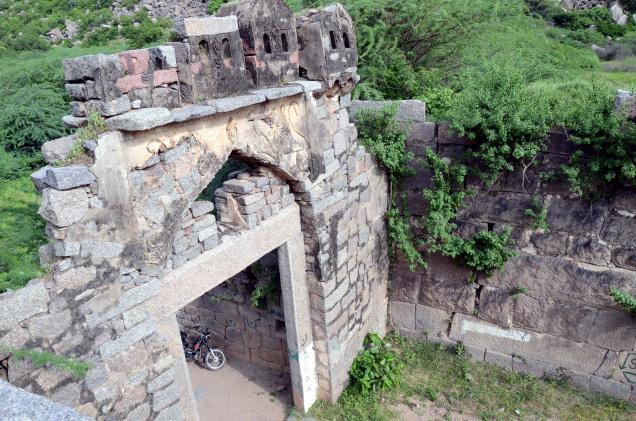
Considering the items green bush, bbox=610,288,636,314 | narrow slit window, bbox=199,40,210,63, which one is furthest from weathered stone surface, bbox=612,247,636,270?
narrow slit window, bbox=199,40,210,63

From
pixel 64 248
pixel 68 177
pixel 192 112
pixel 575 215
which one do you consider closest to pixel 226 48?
pixel 192 112

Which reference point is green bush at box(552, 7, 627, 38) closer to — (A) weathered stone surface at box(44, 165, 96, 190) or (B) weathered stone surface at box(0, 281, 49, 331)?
(A) weathered stone surface at box(44, 165, 96, 190)

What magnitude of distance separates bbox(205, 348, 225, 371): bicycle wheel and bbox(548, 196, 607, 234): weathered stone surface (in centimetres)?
431

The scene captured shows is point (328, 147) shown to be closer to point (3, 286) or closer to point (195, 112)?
point (195, 112)

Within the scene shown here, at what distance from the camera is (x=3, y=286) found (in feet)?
8.70

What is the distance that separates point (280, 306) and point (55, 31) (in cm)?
1256

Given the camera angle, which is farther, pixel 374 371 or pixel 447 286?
pixel 447 286

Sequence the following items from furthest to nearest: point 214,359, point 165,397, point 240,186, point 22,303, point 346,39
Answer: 1. point 214,359
2. point 346,39
3. point 240,186
4. point 165,397
5. point 22,303

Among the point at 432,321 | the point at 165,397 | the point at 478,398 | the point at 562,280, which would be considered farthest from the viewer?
the point at 432,321

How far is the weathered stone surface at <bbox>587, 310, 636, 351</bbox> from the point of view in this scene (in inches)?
193

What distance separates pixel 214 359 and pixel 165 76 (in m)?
4.26

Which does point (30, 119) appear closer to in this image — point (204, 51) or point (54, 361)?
point (204, 51)

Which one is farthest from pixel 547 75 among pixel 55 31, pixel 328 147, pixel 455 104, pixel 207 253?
pixel 55 31

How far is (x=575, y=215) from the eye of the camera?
486 centimetres
